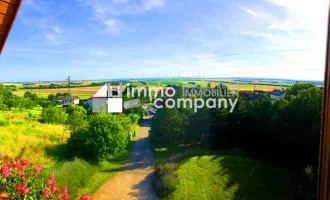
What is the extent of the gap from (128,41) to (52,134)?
13.7ft

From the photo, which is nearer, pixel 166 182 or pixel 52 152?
pixel 166 182

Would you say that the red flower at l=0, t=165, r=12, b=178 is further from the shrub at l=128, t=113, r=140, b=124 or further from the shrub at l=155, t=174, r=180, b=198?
the shrub at l=128, t=113, r=140, b=124

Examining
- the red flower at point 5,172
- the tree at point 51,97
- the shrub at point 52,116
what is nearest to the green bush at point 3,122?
the shrub at point 52,116

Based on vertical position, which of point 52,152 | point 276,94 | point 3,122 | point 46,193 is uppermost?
point 276,94

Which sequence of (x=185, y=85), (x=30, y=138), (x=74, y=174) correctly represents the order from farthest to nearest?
1. (x=185, y=85)
2. (x=30, y=138)
3. (x=74, y=174)

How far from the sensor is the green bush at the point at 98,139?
5945mm

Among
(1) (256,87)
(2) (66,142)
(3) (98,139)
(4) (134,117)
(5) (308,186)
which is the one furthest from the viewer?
(4) (134,117)

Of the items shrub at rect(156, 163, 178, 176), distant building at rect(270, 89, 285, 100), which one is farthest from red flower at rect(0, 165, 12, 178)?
distant building at rect(270, 89, 285, 100)

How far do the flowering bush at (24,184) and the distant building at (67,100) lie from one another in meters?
5.69

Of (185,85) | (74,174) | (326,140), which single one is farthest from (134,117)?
(326,140)

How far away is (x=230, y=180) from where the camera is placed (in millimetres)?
4648

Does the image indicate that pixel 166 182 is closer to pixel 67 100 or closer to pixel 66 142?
pixel 66 142

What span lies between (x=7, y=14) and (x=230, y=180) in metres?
4.60

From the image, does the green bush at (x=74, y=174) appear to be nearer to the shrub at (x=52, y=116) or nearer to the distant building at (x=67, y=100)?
the shrub at (x=52, y=116)
